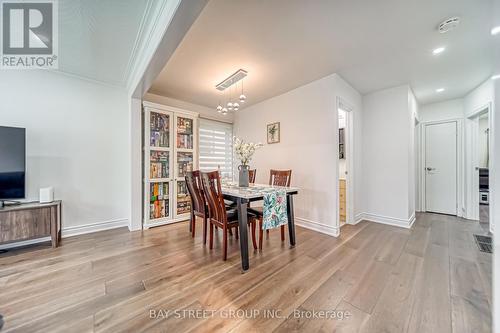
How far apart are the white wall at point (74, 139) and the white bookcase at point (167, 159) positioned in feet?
1.35

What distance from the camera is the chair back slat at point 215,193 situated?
2012mm

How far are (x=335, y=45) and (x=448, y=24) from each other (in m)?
1.03

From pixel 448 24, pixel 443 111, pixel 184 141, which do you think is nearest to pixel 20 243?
pixel 184 141

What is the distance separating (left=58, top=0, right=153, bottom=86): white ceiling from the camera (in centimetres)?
161

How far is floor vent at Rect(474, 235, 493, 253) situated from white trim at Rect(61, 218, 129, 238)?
520 centimetres

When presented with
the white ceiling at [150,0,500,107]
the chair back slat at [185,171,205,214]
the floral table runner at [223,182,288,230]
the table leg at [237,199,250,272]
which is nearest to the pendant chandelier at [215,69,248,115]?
the white ceiling at [150,0,500,107]

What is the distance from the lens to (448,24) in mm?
1835

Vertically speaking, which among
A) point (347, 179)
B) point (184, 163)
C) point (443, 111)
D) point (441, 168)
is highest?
point (443, 111)

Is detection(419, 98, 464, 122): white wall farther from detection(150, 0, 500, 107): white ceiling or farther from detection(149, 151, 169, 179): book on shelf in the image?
detection(149, 151, 169, 179): book on shelf

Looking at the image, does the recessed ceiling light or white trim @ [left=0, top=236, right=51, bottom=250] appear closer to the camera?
the recessed ceiling light

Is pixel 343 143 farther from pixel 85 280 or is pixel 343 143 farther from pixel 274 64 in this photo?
pixel 85 280

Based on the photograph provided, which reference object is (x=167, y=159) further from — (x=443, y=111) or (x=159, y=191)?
(x=443, y=111)

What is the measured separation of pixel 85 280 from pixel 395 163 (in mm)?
4566

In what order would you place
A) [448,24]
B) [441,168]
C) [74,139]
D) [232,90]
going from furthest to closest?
[441,168] < [232,90] < [74,139] < [448,24]
